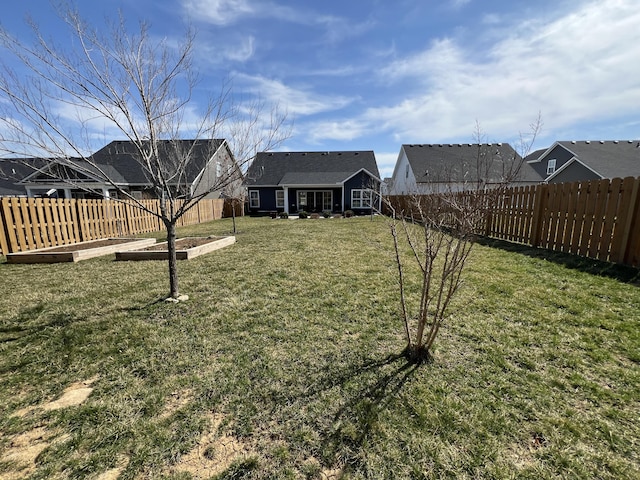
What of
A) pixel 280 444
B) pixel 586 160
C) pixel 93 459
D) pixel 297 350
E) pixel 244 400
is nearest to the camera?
pixel 93 459

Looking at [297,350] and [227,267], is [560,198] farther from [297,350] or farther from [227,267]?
[227,267]

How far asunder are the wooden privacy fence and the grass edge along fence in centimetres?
924

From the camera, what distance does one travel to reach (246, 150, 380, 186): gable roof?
81.8 ft

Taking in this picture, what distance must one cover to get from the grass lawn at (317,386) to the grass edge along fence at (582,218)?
1.24 meters

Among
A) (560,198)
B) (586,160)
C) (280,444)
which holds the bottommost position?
(280,444)

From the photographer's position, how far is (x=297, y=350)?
301 cm

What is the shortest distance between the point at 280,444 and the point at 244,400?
0.54 metres

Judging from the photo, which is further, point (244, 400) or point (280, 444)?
point (244, 400)

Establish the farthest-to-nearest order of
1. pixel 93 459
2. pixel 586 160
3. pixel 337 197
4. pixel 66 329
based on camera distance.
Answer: pixel 337 197 → pixel 586 160 → pixel 66 329 → pixel 93 459

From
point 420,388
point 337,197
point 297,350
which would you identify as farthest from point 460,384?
point 337,197

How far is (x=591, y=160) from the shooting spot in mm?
21953

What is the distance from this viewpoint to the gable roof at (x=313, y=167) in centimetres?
2494

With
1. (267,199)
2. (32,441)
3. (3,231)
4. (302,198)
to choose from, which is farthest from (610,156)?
(3,231)

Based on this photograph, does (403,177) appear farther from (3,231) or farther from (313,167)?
(3,231)
